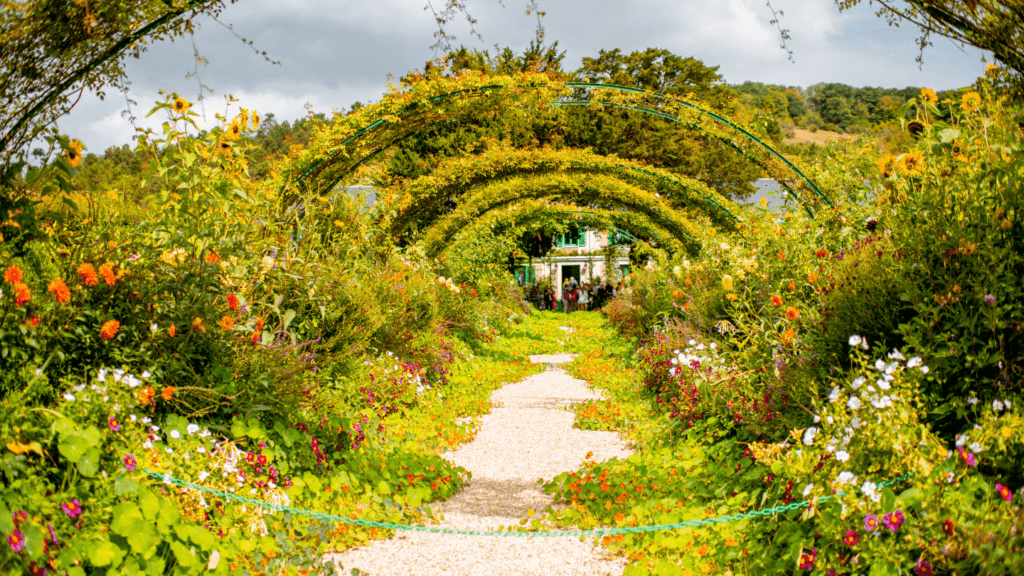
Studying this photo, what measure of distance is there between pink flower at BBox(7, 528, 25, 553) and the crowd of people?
Result: 20.2m

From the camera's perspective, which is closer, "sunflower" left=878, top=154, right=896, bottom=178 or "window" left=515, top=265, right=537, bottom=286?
"sunflower" left=878, top=154, right=896, bottom=178

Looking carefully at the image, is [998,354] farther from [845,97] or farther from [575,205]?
[845,97]

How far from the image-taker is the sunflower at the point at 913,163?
8.92 ft

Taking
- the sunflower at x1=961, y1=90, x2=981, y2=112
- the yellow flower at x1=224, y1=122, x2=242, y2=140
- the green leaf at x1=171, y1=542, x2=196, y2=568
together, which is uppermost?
the yellow flower at x1=224, y1=122, x2=242, y2=140

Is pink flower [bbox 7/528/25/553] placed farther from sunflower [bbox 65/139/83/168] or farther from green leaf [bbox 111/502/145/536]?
sunflower [bbox 65/139/83/168]

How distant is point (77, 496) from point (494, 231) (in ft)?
37.7

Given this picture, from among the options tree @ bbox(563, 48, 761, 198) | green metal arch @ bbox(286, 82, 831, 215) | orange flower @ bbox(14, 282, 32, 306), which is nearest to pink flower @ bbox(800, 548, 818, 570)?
orange flower @ bbox(14, 282, 32, 306)

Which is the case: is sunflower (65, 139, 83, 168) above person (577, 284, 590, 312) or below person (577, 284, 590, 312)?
above

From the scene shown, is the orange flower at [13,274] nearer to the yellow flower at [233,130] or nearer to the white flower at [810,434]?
the yellow flower at [233,130]

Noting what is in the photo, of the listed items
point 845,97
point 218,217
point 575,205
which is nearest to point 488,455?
point 218,217

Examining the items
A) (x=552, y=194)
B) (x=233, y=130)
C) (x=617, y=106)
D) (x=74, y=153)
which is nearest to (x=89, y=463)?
(x=74, y=153)

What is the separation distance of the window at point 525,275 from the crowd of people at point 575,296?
2033 millimetres

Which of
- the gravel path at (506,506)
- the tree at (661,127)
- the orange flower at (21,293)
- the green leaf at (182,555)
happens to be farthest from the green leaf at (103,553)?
the tree at (661,127)

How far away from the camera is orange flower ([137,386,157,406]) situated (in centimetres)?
233
